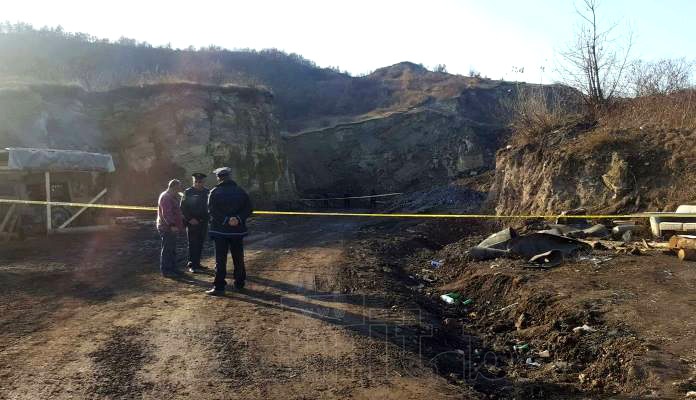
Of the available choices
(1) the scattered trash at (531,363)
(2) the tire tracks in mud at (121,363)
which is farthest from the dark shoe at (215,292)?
(1) the scattered trash at (531,363)

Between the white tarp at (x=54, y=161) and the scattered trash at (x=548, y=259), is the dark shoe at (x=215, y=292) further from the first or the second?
the white tarp at (x=54, y=161)

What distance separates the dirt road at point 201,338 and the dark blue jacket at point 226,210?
954 mm

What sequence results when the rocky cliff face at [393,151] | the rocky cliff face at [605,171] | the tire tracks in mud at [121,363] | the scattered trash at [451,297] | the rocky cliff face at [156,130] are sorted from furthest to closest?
1. the rocky cliff face at [393,151]
2. the rocky cliff face at [156,130]
3. the rocky cliff face at [605,171]
4. the scattered trash at [451,297]
5. the tire tracks in mud at [121,363]

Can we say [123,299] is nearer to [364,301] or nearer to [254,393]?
[364,301]

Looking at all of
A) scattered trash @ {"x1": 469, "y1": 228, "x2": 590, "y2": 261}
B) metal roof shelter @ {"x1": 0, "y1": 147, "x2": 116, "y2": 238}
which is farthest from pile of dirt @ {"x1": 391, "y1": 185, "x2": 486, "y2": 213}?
metal roof shelter @ {"x1": 0, "y1": 147, "x2": 116, "y2": 238}

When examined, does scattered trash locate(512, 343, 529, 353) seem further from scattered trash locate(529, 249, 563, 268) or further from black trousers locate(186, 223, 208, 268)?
black trousers locate(186, 223, 208, 268)

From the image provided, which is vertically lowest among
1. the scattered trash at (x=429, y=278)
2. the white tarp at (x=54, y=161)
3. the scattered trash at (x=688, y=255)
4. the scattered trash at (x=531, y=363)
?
the scattered trash at (x=429, y=278)

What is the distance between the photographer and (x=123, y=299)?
7746mm

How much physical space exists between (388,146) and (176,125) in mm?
17889

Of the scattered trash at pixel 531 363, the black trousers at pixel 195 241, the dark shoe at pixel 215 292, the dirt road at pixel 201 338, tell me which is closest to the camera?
the dirt road at pixel 201 338

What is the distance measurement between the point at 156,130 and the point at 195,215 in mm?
17178

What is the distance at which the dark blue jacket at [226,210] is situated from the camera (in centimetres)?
812

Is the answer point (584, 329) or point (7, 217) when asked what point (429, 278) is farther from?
point (7, 217)

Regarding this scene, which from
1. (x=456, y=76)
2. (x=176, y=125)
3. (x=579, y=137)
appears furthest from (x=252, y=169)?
Answer: (x=456, y=76)
